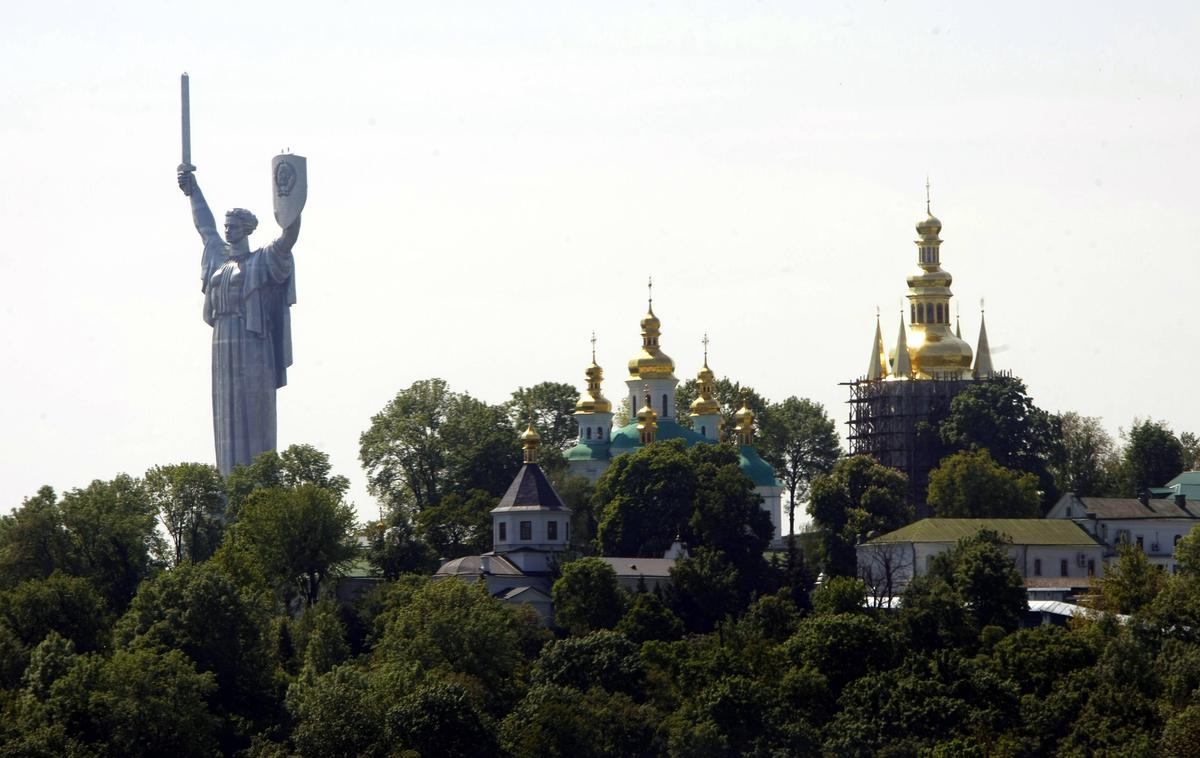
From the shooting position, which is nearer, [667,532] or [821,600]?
[821,600]

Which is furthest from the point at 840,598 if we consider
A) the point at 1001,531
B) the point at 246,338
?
the point at 246,338

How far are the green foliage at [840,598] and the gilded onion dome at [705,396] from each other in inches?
1070

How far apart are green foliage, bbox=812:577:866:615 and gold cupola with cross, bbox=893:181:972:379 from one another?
26507 mm

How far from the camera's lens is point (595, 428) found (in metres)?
114

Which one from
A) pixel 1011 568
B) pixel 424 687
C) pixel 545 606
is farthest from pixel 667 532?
pixel 424 687

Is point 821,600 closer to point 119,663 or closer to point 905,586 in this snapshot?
point 905,586

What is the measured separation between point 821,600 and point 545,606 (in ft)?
30.4

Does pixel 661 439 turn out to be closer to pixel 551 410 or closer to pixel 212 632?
pixel 551 410

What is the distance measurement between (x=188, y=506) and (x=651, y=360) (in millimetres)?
21080

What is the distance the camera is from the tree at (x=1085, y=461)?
375 feet

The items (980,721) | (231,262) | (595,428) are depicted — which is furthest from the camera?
(595,428)

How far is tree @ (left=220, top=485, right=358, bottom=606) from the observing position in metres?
93.8

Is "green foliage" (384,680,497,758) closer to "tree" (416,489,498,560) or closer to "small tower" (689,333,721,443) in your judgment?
"tree" (416,489,498,560)

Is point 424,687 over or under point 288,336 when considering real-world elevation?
under
